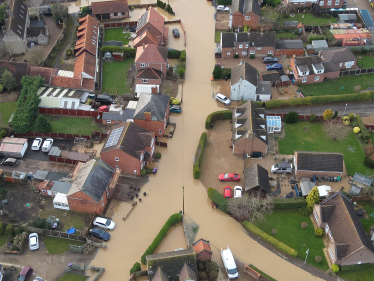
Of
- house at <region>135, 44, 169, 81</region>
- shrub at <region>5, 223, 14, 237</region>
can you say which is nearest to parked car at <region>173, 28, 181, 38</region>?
house at <region>135, 44, 169, 81</region>

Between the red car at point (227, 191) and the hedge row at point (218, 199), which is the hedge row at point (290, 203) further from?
the hedge row at point (218, 199)

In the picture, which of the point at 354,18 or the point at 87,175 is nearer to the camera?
the point at 87,175

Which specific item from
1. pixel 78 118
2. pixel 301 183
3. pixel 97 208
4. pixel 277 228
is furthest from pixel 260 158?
pixel 78 118

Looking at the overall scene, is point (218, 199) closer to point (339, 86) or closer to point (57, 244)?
point (57, 244)

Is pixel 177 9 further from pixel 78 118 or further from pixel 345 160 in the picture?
pixel 345 160

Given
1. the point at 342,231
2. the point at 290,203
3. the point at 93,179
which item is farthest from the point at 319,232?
the point at 93,179

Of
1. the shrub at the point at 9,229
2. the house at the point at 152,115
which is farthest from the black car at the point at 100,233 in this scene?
the house at the point at 152,115
